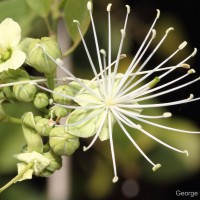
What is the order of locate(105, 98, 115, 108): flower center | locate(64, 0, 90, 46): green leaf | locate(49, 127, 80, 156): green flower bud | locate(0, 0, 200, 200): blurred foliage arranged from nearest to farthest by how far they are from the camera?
1. locate(49, 127, 80, 156): green flower bud
2. locate(105, 98, 115, 108): flower center
3. locate(64, 0, 90, 46): green leaf
4. locate(0, 0, 200, 200): blurred foliage

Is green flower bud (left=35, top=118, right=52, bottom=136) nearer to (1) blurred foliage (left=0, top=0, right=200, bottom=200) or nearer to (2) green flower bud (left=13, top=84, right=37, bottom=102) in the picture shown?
(2) green flower bud (left=13, top=84, right=37, bottom=102)

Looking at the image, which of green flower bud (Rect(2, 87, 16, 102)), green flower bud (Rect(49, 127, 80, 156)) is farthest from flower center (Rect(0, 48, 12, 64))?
green flower bud (Rect(49, 127, 80, 156))

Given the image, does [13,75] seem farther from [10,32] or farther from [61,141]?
[61,141]

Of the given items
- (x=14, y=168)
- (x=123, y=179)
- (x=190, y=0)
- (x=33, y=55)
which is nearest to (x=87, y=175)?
(x=123, y=179)

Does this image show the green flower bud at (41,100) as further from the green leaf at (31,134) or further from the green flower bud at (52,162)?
the green flower bud at (52,162)

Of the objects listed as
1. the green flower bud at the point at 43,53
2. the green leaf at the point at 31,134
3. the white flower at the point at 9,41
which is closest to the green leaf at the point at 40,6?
the white flower at the point at 9,41

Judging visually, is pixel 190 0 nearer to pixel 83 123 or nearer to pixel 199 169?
pixel 199 169
